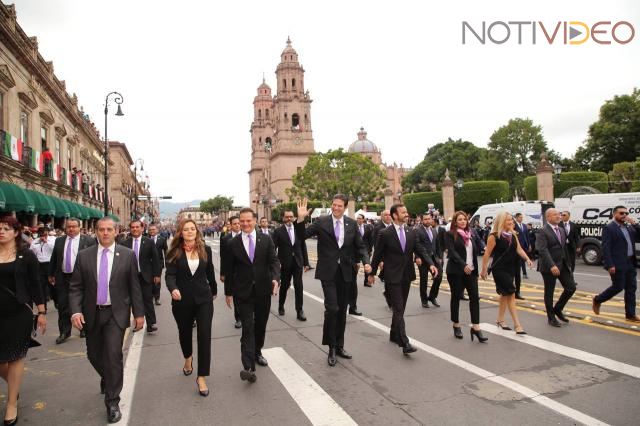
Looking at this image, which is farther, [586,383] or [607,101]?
[607,101]

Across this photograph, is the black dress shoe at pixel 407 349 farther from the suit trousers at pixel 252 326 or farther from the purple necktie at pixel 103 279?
the purple necktie at pixel 103 279

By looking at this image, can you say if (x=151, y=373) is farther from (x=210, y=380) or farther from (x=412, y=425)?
(x=412, y=425)

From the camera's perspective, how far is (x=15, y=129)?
20.2 meters

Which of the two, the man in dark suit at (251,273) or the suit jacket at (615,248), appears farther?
the suit jacket at (615,248)

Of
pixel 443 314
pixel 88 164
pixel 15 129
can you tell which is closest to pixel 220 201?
pixel 88 164

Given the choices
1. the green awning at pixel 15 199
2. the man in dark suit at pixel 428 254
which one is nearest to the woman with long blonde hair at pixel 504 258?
the man in dark suit at pixel 428 254

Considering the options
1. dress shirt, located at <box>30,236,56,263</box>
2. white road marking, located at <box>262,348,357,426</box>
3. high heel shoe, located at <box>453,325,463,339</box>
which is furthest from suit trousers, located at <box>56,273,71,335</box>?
high heel shoe, located at <box>453,325,463,339</box>

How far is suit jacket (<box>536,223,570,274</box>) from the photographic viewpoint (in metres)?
7.58

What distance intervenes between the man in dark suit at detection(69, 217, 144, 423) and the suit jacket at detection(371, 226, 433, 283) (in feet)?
10.8

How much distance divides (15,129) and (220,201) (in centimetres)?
11227

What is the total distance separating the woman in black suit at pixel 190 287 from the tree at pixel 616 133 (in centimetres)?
5299

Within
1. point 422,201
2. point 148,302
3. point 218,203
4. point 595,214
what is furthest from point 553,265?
point 218,203

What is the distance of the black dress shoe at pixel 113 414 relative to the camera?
4129 mm

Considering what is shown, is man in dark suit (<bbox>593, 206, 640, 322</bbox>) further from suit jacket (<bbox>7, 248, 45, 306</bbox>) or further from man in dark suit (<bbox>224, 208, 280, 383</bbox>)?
suit jacket (<bbox>7, 248, 45, 306</bbox>)
